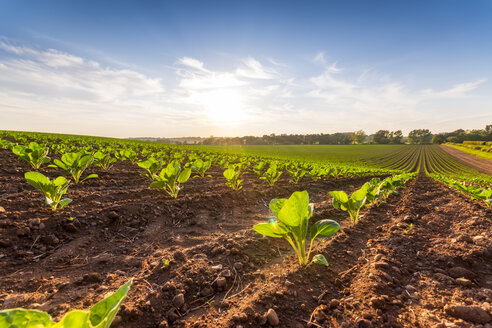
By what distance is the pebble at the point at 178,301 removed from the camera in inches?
72.2

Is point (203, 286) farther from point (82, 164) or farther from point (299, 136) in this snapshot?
point (299, 136)

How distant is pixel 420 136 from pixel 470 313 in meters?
175

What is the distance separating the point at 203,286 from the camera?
211 cm

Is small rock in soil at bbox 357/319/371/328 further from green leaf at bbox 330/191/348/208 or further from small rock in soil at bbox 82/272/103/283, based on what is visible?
small rock in soil at bbox 82/272/103/283

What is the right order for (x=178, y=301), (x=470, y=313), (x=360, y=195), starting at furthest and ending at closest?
(x=360, y=195) < (x=178, y=301) < (x=470, y=313)

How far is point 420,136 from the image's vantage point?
135 meters

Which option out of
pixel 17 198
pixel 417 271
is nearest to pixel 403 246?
pixel 417 271

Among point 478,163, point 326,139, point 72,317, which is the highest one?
point 326,139

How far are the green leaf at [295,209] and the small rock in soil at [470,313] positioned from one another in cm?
130

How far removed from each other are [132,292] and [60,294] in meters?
0.68

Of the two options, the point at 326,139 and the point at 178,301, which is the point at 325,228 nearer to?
the point at 178,301

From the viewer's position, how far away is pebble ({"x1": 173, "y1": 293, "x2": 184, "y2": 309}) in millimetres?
1834

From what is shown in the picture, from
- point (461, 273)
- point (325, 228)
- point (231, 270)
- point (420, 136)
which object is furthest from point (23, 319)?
point (420, 136)

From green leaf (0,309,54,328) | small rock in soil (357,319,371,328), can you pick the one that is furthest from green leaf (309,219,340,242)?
green leaf (0,309,54,328)
